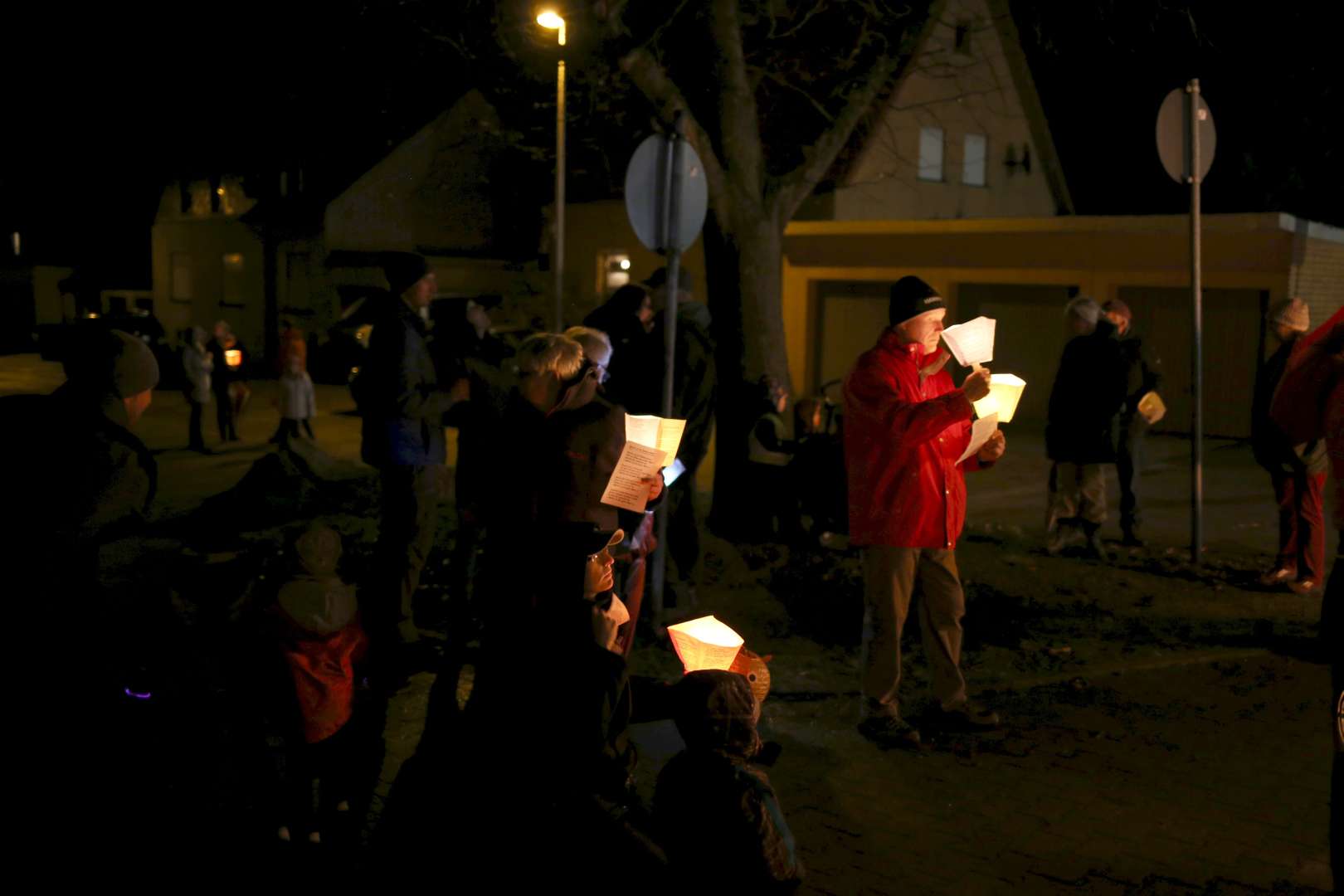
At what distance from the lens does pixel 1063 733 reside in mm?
5910

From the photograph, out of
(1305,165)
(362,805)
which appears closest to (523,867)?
(362,805)

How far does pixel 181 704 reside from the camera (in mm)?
3730

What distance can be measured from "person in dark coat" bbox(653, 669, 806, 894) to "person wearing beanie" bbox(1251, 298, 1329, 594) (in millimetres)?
6377

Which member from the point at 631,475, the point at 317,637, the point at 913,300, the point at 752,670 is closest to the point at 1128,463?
the point at 913,300

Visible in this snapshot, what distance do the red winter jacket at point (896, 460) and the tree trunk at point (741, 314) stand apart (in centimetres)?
444

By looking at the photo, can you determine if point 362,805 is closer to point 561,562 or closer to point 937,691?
point 561,562

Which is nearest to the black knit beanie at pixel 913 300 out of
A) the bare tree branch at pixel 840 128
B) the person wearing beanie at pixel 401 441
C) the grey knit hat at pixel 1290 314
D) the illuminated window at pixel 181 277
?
the person wearing beanie at pixel 401 441

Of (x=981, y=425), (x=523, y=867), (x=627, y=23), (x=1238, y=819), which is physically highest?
(x=627, y=23)

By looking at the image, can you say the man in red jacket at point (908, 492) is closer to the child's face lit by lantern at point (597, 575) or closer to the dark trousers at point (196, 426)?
the child's face lit by lantern at point (597, 575)

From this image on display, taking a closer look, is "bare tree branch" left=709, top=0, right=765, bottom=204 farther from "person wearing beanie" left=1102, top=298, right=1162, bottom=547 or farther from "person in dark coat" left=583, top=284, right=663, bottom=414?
"person wearing beanie" left=1102, top=298, right=1162, bottom=547

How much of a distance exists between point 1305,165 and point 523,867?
2995 centimetres

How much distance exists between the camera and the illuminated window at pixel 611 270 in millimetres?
26031

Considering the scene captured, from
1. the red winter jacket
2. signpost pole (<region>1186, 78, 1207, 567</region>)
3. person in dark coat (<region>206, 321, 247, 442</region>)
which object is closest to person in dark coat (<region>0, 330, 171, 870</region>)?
the red winter jacket

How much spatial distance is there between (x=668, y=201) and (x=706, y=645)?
353cm
